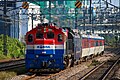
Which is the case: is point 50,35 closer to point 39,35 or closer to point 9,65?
point 39,35

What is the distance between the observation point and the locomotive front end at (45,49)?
20.4 m

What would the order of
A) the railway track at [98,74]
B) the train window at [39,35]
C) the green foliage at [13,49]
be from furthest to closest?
the green foliage at [13,49], the train window at [39,35], the railway track at [98,74]

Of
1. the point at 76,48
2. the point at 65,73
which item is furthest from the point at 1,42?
the point at 65,73

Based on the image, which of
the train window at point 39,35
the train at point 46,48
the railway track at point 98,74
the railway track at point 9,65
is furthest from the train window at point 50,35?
the railway track at point 9,65

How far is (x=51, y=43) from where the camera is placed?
20.5 meters

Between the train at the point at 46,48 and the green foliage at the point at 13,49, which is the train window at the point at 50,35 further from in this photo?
the green foliage at the point at 13,49

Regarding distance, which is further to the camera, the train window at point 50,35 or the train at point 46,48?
the train window at point 50,35

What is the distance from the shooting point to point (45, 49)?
20359mm

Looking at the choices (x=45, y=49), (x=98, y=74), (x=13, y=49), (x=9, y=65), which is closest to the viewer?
(x=45, y=49)

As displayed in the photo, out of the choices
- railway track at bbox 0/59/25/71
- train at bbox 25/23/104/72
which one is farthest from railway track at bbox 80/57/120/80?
railway track at bbox 0/59/25/71

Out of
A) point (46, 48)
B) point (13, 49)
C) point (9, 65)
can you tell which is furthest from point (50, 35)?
point (13, 49)

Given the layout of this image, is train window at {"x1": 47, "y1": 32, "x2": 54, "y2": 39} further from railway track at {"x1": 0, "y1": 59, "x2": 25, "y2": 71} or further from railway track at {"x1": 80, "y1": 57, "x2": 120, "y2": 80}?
railway track at {"x1": 0, "y1": 59, "x2": 25, "y2": 71}

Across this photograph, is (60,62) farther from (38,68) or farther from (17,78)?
(17,78)

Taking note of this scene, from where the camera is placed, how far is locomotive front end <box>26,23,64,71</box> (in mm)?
20375
